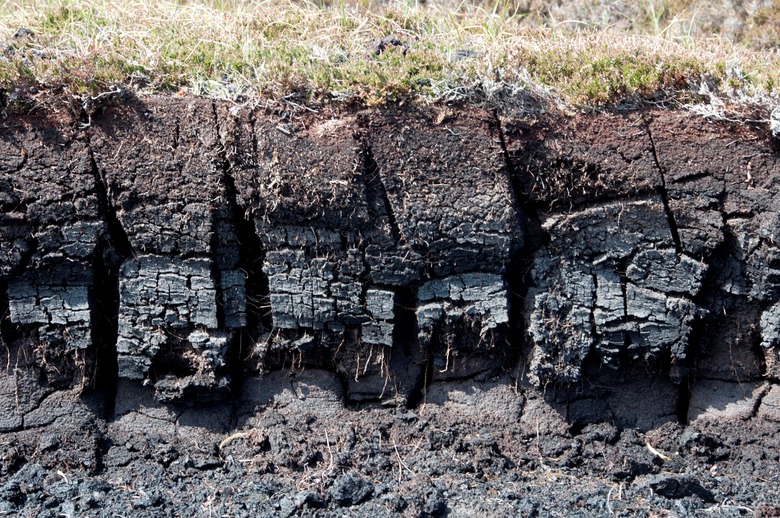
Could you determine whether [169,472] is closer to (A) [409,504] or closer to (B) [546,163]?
(A) [409,504]

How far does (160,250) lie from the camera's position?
11.6ft

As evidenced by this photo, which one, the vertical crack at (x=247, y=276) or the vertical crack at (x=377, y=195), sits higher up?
the vertical crack at (x=377, y=195)

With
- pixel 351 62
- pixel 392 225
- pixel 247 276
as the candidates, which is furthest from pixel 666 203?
pixel 247 276

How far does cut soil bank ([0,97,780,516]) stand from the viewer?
3490 mm

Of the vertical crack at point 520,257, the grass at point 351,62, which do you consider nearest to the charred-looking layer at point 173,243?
the grass at point 351,62

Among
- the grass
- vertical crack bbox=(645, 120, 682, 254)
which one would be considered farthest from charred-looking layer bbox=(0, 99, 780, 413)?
the grass

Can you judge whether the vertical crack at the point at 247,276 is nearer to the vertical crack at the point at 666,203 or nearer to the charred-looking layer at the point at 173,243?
the charred-looking layer at the point at 173,243

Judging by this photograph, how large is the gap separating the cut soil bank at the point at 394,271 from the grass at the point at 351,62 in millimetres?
130

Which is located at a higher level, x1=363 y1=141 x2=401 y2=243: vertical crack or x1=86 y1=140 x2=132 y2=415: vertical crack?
x1=363 y1=141 x2=401 y2=243: vertical crack

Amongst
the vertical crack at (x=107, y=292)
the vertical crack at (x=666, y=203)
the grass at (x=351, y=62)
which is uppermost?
the grass at (x=351, y=62)

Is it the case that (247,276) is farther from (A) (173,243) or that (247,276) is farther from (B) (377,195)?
(B) (377,195)

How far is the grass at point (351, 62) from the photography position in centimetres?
355

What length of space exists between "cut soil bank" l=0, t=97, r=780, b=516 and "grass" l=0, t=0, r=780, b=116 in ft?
0.43

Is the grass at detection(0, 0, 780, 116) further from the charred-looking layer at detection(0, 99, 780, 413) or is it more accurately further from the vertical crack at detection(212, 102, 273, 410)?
the vertical crack at detection(212, 102, 273, 410)
